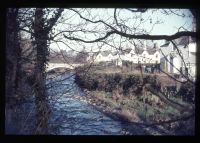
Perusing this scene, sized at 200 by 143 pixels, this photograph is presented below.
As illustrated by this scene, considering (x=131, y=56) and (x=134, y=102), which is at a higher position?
(x=131, y=56)

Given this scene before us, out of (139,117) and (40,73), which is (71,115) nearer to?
(40,73)

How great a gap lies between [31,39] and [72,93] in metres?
0.65

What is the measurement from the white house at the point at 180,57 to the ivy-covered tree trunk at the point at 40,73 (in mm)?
1134

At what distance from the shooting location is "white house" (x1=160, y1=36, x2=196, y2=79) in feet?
10.4

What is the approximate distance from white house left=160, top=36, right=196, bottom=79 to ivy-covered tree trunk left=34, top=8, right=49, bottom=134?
44.6 inches

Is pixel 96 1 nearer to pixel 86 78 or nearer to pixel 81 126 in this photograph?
pixel 86 78

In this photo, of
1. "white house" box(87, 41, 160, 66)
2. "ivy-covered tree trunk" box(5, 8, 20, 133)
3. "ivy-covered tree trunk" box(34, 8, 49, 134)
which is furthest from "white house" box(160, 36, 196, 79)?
"ivy-covered tree trunk" box(5, 8, 20, 133)

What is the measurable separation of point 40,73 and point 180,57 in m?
1.35

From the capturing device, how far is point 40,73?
3215 millimetres

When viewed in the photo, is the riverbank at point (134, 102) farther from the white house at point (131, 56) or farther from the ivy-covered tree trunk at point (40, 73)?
the ivy-covered tree trunk at point (40, 73)

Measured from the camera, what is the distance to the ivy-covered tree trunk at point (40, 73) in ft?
10.4

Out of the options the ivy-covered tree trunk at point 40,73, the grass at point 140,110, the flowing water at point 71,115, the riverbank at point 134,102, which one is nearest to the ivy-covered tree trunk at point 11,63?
the ivy-covered tree trunk at point 40,73

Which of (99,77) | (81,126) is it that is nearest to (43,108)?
(81,126)

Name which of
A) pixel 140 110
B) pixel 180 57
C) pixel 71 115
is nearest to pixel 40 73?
pixel 71 115
